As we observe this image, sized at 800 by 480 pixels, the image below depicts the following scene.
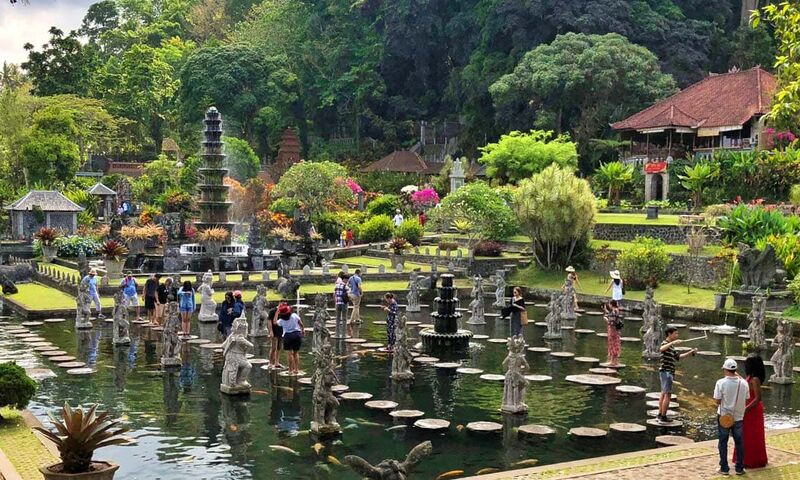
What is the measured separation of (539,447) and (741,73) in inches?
1828

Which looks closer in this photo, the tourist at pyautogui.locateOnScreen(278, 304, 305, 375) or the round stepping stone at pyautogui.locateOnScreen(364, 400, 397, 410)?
the round stepping stone at pyautogui.locateOnScreen(364, 400, 397, 410)

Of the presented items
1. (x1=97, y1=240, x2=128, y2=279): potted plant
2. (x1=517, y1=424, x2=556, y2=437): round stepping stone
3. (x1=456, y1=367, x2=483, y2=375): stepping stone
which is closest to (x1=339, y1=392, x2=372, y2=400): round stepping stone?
(x1=456, y1=367, x2=483, y2=375): stepping stone

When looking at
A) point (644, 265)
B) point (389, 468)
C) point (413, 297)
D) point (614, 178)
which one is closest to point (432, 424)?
point (389, 468)

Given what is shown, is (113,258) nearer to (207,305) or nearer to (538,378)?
(207,305)

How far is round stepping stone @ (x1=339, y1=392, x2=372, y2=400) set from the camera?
18.2 meters

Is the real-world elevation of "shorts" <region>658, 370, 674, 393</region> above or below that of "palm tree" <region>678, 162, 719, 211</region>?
below

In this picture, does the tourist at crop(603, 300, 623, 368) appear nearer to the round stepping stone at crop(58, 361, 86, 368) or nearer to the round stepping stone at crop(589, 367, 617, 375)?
the round stepping stone at crop(589, 367, 617, 375)

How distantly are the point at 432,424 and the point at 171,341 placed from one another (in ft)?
25.2

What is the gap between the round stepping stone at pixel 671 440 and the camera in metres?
15.0

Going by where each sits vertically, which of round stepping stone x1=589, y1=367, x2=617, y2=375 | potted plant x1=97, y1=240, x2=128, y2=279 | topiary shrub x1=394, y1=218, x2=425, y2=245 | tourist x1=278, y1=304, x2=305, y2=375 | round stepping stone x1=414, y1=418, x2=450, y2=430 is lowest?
round stepping stone x1=414, y1=418, x2=450, y2=430

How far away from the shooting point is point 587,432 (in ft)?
51.5

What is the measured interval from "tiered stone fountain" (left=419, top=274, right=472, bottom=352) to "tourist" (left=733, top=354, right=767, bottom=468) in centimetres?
1210

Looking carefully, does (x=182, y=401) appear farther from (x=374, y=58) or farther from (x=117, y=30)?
(x=117, y=30)

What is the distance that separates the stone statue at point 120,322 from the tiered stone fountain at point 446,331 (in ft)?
24.4
